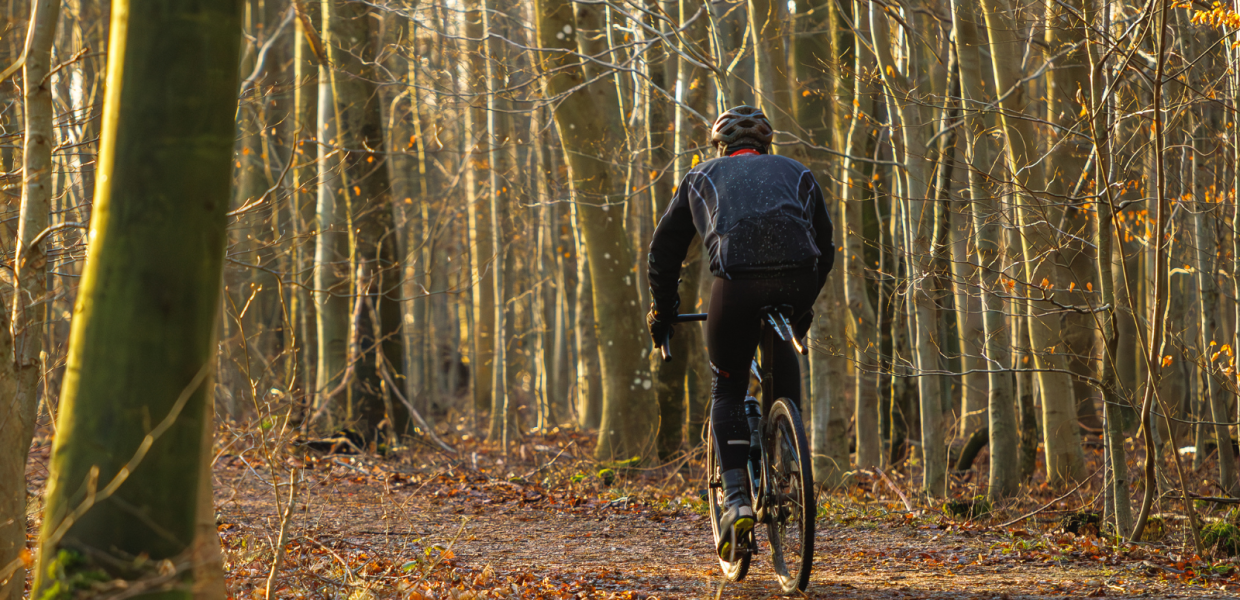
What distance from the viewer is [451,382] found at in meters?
28.6

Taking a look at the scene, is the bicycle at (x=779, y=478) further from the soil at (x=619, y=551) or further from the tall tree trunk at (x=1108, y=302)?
the tall tree trunk at (x=1108, y=302)

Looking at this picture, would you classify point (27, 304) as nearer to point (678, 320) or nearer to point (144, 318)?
point (144, 318)

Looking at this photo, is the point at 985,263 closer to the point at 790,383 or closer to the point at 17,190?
the point at 790,383

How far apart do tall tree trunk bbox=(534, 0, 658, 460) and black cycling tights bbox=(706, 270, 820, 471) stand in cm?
547

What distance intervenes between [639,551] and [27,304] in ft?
11.5

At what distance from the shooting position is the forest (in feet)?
8.97

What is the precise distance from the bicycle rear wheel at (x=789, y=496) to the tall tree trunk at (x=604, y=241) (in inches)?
218

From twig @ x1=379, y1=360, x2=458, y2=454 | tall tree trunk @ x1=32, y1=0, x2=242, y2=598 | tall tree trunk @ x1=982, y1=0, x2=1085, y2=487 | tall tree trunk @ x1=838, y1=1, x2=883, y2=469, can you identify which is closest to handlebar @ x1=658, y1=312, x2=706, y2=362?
tall tree trunk @ x1=32, y1=0, x2=242, y2=598

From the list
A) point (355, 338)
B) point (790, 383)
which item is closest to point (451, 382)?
point (355, 338)

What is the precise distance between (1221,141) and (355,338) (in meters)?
9.12

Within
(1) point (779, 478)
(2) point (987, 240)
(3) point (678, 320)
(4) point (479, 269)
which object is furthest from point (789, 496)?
(4) point (479, 269)

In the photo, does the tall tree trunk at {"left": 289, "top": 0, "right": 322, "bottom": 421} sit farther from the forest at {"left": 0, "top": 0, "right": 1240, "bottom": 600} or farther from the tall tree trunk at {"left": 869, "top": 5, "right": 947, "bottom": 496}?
the tall tree trunk at {"left": 869, "top": 5, "right": 947, "bottom": 496}

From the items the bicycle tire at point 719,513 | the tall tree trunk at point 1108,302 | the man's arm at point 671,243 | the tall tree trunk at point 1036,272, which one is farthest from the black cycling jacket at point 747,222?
the tall tree trunk at point 1036,272

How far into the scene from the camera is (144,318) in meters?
2.69
